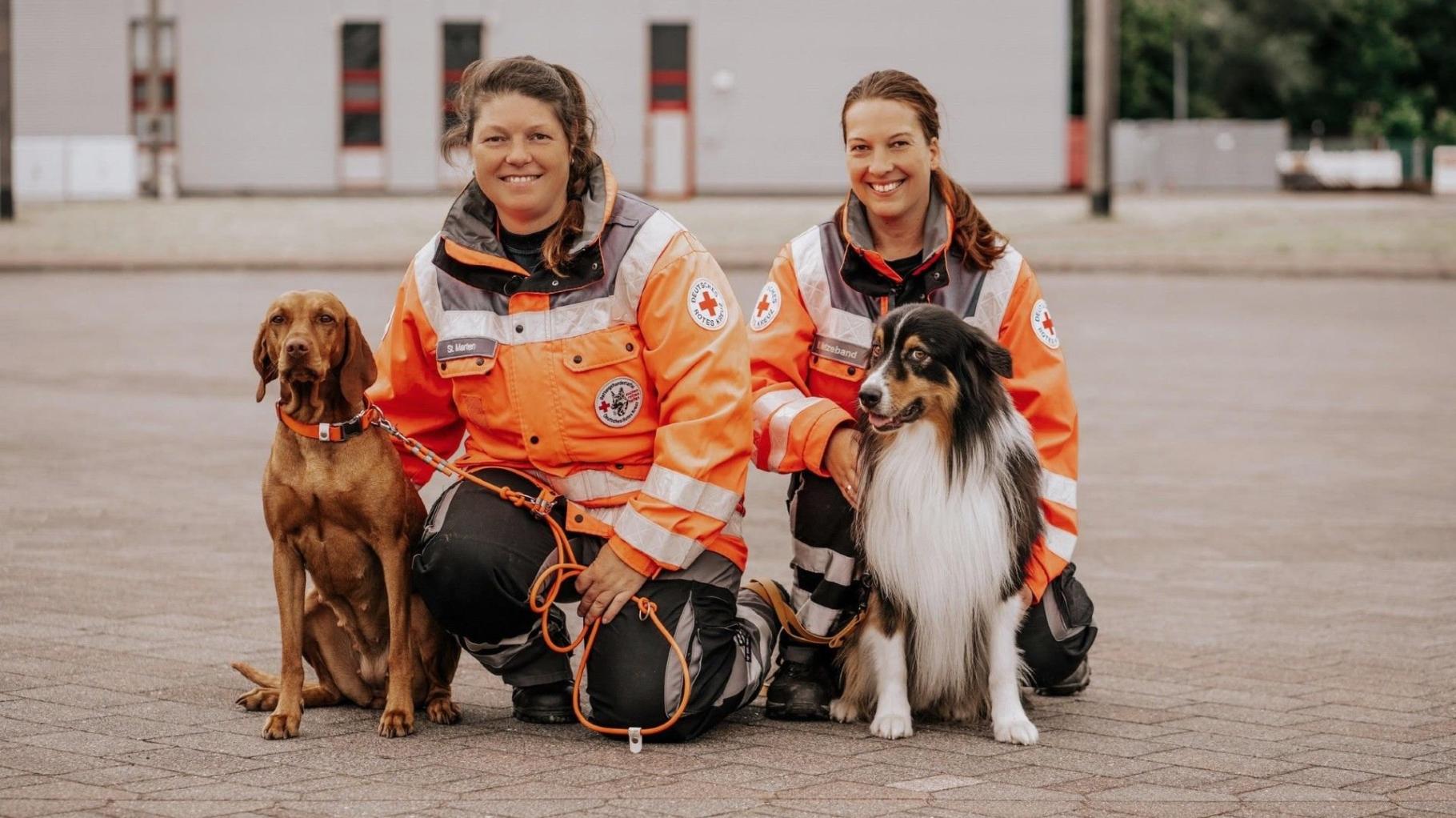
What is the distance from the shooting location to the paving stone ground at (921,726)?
429 centimetres

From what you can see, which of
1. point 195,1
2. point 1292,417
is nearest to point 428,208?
point 195,1

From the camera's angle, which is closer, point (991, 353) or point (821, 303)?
point (991, 353)

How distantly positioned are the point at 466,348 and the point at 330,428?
476mm

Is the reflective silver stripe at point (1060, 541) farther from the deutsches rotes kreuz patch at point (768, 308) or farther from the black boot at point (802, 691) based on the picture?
the deutsches rotes kreuz patch at point (768, 308)

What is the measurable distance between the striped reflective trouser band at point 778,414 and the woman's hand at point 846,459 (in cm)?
10

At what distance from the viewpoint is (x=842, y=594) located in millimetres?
5156

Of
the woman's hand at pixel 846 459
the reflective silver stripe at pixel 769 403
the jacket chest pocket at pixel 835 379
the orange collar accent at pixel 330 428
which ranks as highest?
the jacket chest pocket at pixel 835 379

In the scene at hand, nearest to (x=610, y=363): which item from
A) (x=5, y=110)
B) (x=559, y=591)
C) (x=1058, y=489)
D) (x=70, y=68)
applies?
(x=559, y=591)

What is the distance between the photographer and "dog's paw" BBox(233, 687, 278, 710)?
503 cm

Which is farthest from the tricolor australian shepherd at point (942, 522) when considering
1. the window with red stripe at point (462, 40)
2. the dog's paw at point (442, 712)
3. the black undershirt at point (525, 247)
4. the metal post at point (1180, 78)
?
the metal post at point (1180, 78)

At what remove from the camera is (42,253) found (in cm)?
2486

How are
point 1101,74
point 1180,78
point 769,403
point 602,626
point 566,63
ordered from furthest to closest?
point 1180,78
point 566,63
point 1101,74
point 769,403
point 602,626

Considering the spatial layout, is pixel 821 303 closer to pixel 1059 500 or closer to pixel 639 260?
pixel 639 260

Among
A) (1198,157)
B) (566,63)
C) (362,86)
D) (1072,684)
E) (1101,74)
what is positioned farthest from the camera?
(1198,157)
